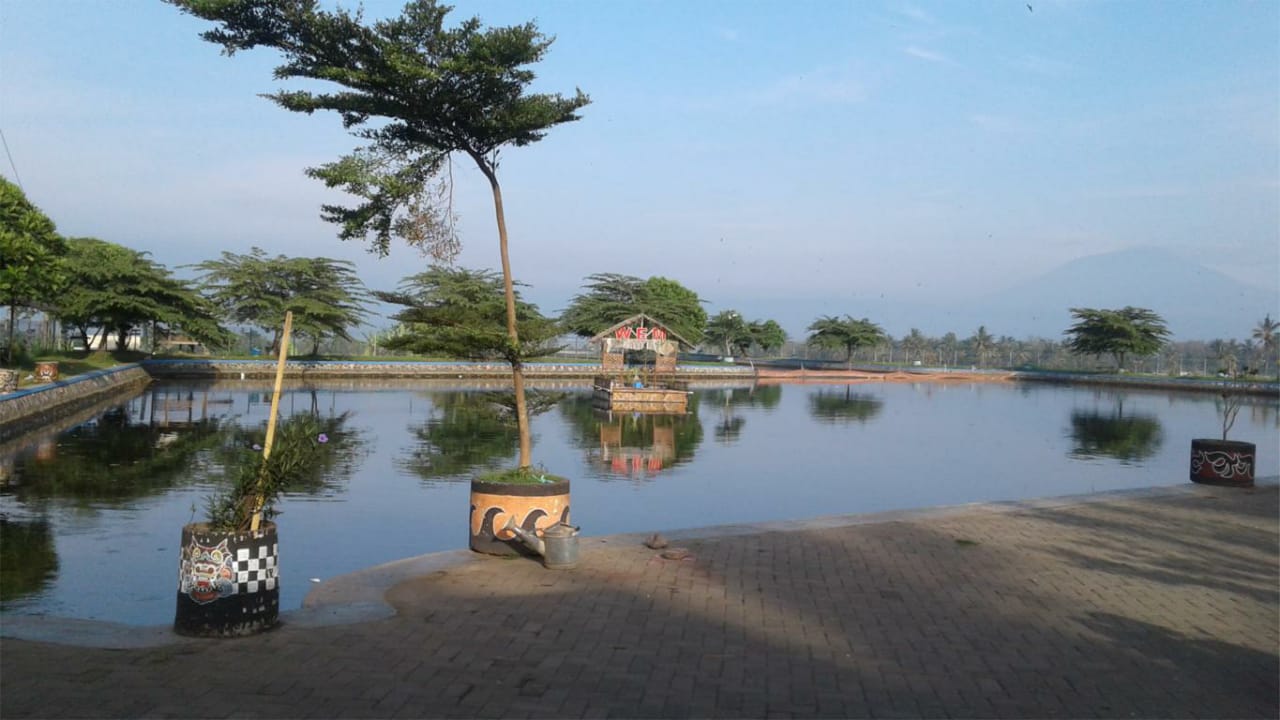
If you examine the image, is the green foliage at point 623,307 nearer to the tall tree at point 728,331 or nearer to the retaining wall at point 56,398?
the tall tree at point 728,331

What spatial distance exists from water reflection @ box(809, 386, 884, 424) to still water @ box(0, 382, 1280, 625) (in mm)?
345

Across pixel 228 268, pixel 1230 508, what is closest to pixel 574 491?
pixel 1230 508

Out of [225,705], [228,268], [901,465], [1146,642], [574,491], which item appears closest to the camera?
[225,705]

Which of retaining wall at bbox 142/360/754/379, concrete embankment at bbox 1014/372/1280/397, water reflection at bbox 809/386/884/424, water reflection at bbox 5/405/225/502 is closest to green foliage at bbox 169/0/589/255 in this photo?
water reflection at bbox 5/405/225/502

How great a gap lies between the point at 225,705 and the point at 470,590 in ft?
8.68

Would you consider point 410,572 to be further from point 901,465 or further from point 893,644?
point 901,465

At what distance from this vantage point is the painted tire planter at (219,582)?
5.67 m

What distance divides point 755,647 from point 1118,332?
75.8m

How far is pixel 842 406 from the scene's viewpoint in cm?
4028

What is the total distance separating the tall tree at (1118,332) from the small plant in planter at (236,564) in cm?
7603

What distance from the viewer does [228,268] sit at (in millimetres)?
51562

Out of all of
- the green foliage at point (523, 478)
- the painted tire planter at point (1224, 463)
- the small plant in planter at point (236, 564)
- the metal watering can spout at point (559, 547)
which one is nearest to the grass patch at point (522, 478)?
the green foliage at point (523, 478)

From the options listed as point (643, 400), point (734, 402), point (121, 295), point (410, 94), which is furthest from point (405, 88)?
point (121, 295)

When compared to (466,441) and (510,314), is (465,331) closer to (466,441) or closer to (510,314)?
(510,314)
